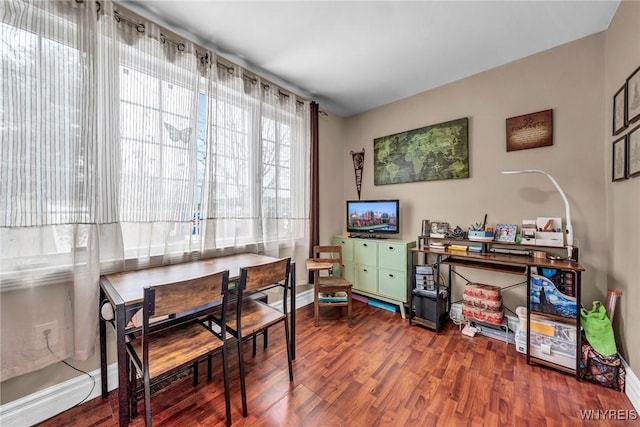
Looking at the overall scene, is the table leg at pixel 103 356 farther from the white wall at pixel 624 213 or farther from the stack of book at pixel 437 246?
the white wall at pixel 624 213

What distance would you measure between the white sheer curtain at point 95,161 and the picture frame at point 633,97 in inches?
119

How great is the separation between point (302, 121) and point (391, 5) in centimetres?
159

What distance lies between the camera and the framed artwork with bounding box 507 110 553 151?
2.30 meters

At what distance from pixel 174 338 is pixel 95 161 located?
4.20 ft

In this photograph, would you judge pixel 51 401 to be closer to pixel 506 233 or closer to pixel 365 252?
pixel 365 252

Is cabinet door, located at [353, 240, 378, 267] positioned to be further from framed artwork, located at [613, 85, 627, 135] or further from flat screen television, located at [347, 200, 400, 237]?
framed artwork, located at [613, 85, 627, 135]

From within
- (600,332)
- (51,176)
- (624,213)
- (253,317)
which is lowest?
(600,332)

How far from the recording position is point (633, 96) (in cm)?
162

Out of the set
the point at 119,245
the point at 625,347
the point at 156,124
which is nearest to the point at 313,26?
the point at 156,124

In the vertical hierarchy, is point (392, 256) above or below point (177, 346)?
above

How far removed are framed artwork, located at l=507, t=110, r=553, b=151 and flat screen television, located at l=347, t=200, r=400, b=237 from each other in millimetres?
1339

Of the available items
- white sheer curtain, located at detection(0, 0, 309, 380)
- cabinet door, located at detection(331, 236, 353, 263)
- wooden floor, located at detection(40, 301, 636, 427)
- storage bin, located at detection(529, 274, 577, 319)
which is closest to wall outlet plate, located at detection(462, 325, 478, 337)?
wooden floor, located at detection(40, 301, 636, 427)

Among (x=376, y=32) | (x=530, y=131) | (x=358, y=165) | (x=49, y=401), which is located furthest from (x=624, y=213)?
(x=49, y=401)

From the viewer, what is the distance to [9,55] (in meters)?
1.34
